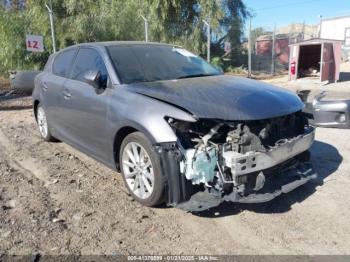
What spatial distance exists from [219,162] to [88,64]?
242 centimetres

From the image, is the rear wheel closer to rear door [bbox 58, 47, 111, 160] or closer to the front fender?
rear door [bbox 58, 47, 111, 160]

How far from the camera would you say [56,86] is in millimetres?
5633

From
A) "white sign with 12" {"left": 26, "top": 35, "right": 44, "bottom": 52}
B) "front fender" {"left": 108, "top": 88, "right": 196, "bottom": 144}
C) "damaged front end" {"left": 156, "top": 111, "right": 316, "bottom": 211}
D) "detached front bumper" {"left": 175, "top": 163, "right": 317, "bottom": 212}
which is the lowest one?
"detached front bumper" {"left": 175, "top": 163, "right": 317, "bottom": 212}

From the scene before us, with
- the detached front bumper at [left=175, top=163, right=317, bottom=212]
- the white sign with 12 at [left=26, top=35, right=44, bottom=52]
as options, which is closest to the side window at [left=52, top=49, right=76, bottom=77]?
the detached front bumper at [left=175, top=163, right=317, bottom=212]

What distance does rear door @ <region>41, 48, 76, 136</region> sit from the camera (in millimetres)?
5555

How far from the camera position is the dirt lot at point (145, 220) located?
332cm

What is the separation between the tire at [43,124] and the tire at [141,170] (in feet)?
8.50

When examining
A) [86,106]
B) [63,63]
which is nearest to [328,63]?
[63,63]

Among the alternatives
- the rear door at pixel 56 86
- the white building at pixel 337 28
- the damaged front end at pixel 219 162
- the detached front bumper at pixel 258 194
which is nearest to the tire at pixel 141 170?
the damaged front end at pixel 219 162

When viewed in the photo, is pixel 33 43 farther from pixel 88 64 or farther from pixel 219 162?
pixel 219 162

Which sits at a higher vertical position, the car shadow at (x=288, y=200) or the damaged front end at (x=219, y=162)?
the damaged front end at (x=219, y=162)

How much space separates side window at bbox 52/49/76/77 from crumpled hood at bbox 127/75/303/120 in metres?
1.74

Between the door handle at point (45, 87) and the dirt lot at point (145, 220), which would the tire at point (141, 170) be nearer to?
the dirt lot at point (145, 220)

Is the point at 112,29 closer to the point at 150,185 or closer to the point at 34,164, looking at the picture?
the point at 34,164
